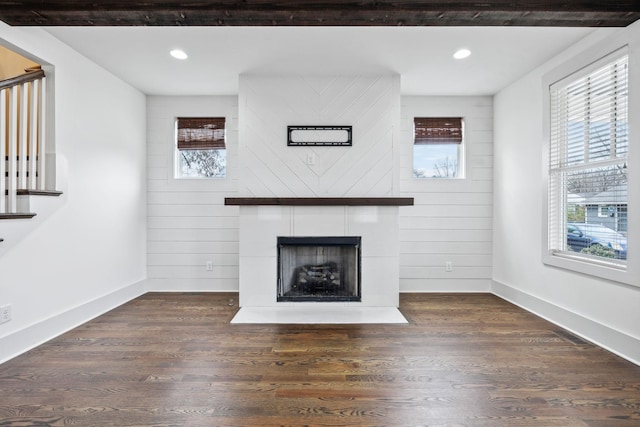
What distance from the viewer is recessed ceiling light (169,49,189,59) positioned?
2963 millimetres

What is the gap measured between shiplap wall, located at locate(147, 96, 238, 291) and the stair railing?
152cm

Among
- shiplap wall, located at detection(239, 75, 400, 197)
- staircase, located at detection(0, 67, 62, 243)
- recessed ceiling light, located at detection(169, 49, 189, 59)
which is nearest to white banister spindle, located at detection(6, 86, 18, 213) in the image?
staircase, located at detection(0, 67, 62, 243)

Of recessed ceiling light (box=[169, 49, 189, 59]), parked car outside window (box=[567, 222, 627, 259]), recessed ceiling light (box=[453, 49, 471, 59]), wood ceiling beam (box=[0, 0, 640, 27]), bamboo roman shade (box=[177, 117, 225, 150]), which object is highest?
recessed ceiling light (box=[169, 49, 189, 59])

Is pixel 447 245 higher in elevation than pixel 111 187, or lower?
lower

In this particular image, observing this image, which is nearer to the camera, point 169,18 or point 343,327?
point 169,18

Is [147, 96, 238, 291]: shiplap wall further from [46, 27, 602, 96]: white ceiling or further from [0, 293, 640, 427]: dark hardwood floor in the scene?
[0, 293, 640, 427]: dark hardwood floor

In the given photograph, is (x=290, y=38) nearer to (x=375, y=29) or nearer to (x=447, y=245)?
(x=375, y=29)

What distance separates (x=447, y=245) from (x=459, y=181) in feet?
2.67

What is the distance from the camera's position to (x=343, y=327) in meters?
2.96

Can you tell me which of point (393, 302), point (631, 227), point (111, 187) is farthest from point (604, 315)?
point (111, 187)

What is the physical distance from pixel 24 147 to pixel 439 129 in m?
4.09

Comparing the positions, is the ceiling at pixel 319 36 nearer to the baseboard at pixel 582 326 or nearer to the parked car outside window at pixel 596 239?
the parked car outside window at pixel 596 239

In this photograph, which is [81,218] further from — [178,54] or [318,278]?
[318,278]

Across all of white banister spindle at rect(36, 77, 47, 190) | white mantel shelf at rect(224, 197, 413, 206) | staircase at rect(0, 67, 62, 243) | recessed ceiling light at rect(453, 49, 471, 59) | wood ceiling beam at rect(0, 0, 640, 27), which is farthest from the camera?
white mantel shelf at rect(224, 197, 413, 206)
